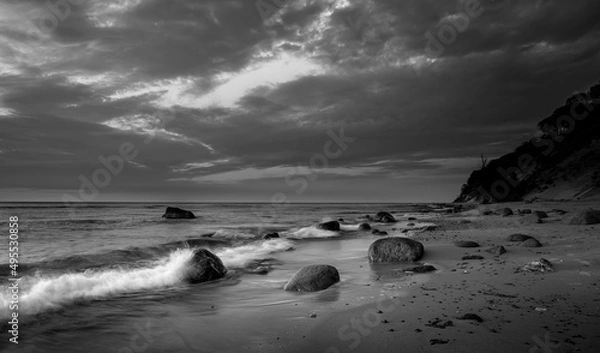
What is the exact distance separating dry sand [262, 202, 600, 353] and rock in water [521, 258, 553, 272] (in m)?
0.25

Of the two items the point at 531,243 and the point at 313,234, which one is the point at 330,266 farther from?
the point at 313,234

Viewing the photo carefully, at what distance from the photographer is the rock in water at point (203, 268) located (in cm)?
877

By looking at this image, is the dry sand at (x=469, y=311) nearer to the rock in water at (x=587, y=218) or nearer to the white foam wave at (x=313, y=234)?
the rock in water at (x=587, y=218)

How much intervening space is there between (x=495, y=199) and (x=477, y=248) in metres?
60.3

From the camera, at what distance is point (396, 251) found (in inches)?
390

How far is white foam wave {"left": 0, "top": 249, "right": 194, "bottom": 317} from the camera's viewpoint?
6.54 metres

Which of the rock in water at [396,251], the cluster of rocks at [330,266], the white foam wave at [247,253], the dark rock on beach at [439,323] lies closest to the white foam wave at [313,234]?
the white foam wave at [247,253]

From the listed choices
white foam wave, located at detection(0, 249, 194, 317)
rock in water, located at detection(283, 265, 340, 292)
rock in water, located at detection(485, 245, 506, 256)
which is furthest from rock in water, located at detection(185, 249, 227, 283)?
rock in water, located at detection(485, 245, 506, 256)

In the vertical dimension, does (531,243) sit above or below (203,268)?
above

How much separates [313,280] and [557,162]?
190 feet

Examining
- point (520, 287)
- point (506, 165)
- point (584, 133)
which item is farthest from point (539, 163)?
point (520, 287)

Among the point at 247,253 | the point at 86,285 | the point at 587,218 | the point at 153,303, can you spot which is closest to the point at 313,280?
the point at 153,303

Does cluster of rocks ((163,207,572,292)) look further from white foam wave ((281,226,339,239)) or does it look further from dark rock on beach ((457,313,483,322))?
white foam wave ((281,226,339,239))

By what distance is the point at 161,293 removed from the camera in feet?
25.1
